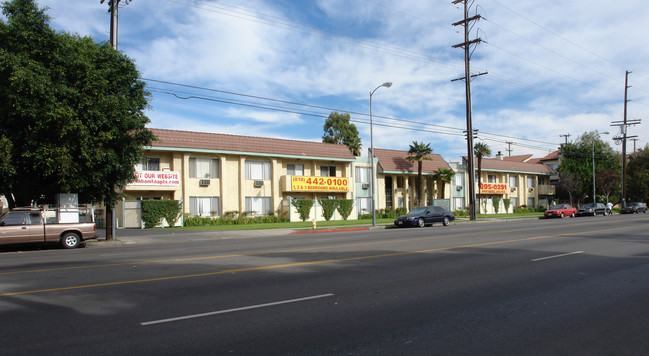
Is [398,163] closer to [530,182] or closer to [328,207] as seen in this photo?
[328,207]

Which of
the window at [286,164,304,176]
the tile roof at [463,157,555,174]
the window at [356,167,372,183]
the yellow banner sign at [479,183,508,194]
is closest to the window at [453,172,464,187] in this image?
the yellow banner sign at [479,183,508,194]

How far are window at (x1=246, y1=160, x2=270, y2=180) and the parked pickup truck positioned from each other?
1887 centimetres

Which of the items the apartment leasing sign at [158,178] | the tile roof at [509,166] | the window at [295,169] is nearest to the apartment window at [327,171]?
the window at [295,169]

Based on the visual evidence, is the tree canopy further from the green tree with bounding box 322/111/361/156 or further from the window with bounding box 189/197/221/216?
the green tree with bounding box 322/111/361/156

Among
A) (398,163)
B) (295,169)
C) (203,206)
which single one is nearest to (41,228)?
(203,206)

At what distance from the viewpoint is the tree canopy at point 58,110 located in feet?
55.5

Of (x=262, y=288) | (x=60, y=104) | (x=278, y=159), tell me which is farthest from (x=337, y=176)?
(x=262, y=288)

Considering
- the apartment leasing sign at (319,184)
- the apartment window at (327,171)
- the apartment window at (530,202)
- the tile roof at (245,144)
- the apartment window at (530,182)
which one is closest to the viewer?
the tile roof at (245,144)

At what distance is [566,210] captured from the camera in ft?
144

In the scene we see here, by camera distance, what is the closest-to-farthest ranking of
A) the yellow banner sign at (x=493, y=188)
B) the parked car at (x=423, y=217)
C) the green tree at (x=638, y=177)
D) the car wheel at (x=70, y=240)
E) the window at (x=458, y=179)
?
1. the car wheel at (x=70, y=240)
2. the parked car at (x=423, y=217)
3. the window at (x=458, y=179)
4. the yellow banner sign at (x=493, y=188)
5. the green tree at (x=638, y=177)

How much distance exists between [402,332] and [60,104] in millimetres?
16828

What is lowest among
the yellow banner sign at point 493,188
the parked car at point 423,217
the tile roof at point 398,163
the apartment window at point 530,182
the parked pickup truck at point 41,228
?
the parked car at point 423,217

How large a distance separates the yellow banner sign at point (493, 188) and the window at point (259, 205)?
93.4ft

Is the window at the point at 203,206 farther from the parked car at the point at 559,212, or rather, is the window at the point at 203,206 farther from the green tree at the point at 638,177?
the green tree at the point at 638,177
